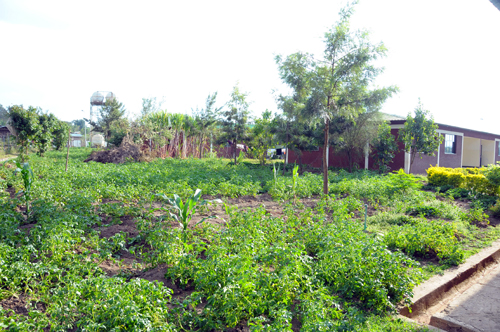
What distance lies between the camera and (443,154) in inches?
901

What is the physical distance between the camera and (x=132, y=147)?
1945 cm

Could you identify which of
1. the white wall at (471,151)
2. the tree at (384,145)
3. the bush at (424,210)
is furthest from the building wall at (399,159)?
the white wall at (471,151)

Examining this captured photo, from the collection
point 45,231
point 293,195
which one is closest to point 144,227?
point 45,231

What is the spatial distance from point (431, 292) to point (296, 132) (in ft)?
46.6

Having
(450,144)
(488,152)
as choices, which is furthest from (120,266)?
(488,152)

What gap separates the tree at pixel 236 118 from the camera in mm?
19984

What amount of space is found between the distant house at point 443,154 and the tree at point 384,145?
856 millimetres

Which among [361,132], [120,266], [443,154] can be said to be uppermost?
[361,132]

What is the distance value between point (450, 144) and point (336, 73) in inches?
791

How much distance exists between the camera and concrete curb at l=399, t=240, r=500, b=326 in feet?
12.5

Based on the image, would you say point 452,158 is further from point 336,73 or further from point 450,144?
point 336,73

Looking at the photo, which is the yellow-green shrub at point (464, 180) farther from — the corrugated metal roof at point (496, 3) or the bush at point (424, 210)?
the corrugated metal roof at point (496, 3)

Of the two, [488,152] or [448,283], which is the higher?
[488,152]

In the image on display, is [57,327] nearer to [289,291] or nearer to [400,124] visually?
[289,291]
